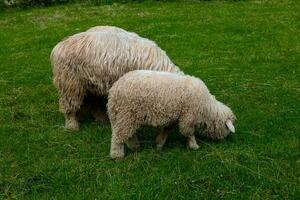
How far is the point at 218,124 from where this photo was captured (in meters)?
8.23

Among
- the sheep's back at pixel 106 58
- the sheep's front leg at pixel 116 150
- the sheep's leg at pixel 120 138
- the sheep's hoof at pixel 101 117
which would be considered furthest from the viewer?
the sheep's hoof at pixel 101 117

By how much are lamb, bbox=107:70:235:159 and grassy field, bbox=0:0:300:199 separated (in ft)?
1.24

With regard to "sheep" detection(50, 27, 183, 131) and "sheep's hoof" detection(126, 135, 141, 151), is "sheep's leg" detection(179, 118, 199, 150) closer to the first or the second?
"sheep's hoof" detection(126, 135, 141, 151)

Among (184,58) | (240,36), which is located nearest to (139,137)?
(184,58)

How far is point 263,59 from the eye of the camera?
1292cm

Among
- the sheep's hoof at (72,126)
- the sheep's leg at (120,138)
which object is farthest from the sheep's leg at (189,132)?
the sheep's hoof at (72,126)

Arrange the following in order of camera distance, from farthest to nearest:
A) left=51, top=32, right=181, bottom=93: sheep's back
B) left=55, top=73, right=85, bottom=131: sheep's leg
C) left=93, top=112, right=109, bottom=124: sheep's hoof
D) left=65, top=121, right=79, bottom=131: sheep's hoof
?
left=93, top=112, right=109, bottom=124: sheep's hoof < left=65, top=121, right=79, bottom=131: sheep's hoof < left=55, top=73, right=85, bottom=131: sheep's leg < left=51, top=32, right=181, bottom=93: sheep's back

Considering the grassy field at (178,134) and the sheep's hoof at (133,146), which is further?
the sheep's hoof at (133,146)

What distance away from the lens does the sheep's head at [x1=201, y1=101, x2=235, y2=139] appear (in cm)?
818

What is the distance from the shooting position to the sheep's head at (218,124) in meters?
8.18

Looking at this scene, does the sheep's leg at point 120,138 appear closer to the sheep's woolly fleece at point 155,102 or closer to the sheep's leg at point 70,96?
the sheep's woolly fleece at point 155,102

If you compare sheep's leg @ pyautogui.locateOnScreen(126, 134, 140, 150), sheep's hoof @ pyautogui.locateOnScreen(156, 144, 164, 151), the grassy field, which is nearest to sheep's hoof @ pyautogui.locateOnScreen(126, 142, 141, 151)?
sheep's leg @ pyautogui.locateOnScreen(126, 134, 140, 150)

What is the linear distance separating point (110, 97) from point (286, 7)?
1180cm

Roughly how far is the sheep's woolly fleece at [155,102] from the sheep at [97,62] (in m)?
0.86
